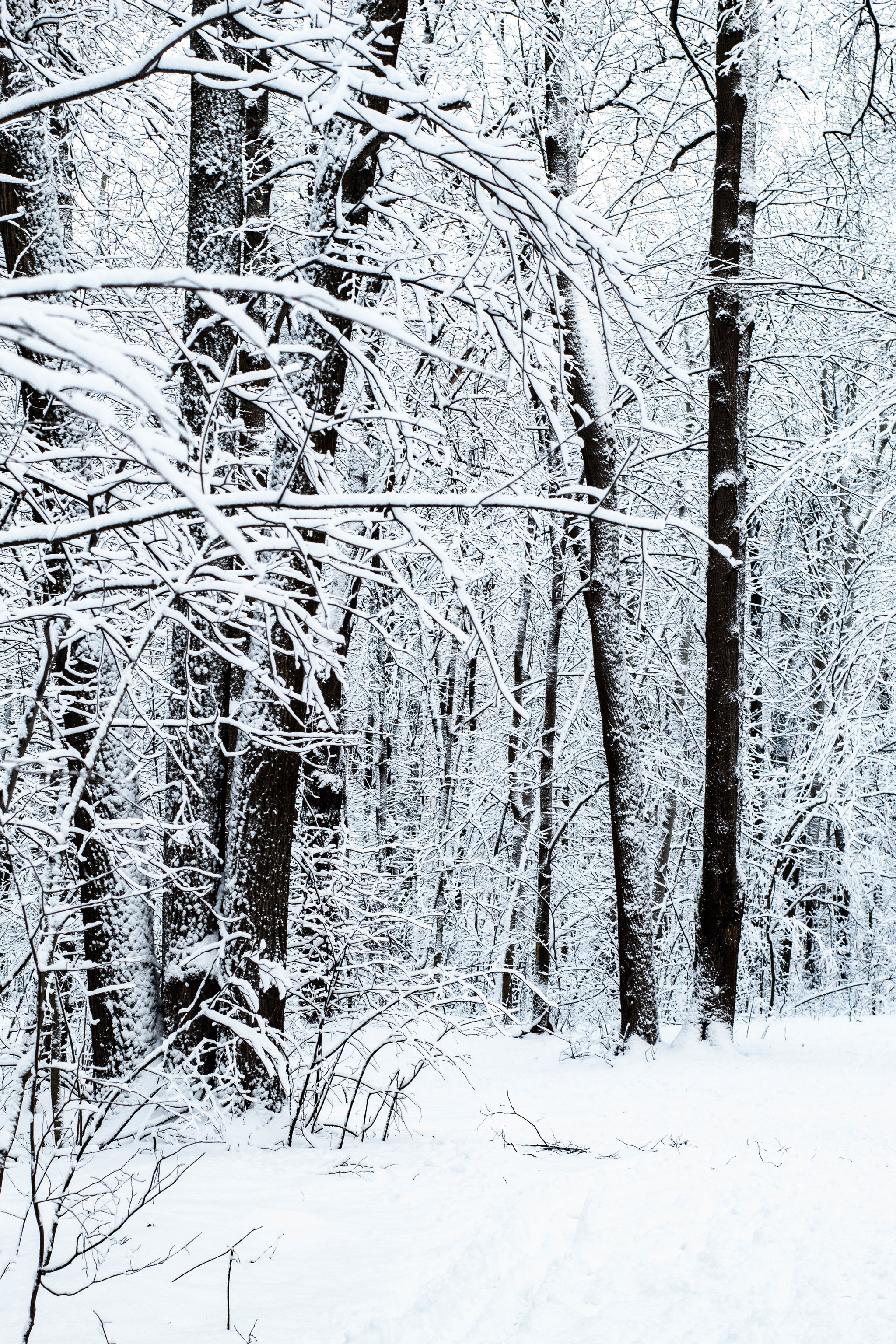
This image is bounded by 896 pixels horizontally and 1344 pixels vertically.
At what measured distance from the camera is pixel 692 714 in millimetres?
14805

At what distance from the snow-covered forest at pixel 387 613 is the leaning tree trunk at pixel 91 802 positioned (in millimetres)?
30

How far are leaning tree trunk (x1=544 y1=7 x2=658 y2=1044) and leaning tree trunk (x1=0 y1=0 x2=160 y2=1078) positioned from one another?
3.81m

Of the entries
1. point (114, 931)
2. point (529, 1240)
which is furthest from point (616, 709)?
point (529, 1240)

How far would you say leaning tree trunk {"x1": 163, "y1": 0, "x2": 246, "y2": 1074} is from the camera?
4711mm

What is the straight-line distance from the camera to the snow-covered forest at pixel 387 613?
2305 mm

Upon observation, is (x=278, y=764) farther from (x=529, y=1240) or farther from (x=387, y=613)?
(x=529, y=1240)

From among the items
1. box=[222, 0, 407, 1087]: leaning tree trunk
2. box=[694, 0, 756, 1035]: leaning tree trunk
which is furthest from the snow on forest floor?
box=[694, 0, 756, 1035]: leaning tree trunk

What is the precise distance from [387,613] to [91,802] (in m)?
1.80

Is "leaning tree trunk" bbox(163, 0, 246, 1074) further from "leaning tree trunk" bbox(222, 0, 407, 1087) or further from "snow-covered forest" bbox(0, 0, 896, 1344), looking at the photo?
"leaning tree trunk" bbox(222, 0, 407, 1087)

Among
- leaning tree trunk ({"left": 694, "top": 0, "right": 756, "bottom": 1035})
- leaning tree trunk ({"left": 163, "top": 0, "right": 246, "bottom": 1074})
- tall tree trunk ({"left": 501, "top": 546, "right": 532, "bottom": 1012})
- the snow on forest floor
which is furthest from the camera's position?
tall tree trunk ({"left": 501, "top": 546, "right": 532, "bottom": 1012})

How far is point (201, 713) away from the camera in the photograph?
5023mm

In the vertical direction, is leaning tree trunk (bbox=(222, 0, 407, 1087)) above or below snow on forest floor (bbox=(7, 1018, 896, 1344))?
above

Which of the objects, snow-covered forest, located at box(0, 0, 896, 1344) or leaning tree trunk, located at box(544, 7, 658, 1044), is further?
leaning tree trunk, located at box(544, 7, 658, 1044)

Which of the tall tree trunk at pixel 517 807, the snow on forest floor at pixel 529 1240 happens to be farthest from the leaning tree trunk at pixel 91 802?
the tall tree trunk at pixel 517 807
